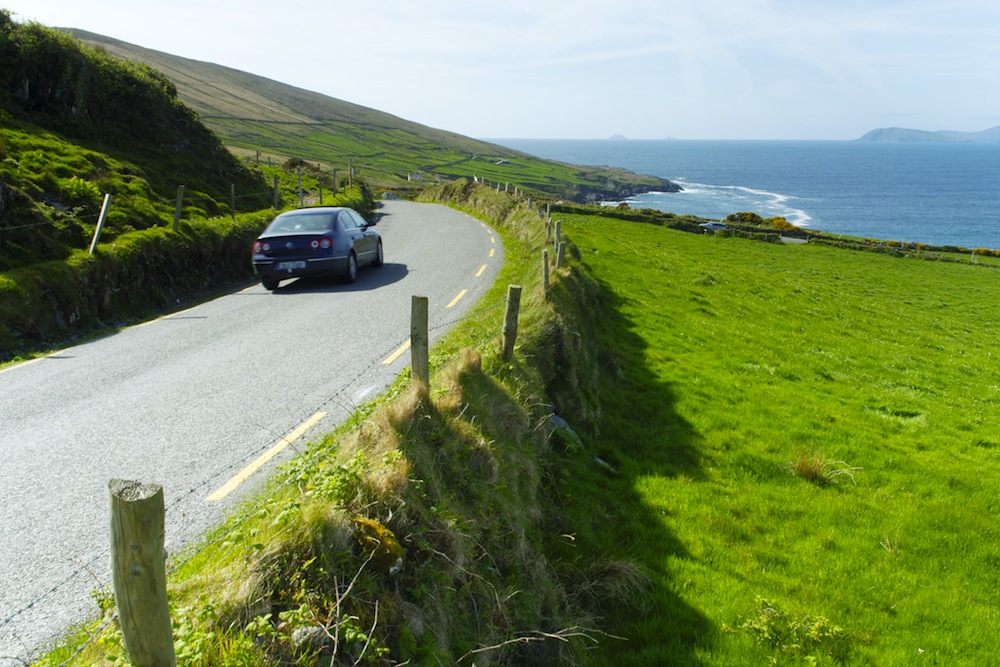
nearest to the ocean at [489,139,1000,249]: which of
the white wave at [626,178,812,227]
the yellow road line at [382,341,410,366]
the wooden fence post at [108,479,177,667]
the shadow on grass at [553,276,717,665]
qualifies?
the white wave at [626,178,812,227]

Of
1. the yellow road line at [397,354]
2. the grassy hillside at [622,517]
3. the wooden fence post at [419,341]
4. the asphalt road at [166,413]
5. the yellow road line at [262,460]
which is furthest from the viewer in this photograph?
the yellow road line at [397,354]

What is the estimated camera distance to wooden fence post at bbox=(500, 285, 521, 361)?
7.47m

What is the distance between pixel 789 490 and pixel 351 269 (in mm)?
10214

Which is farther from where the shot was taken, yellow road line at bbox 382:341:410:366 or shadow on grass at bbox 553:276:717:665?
→ yellow road line at bbox 382:341:410:366

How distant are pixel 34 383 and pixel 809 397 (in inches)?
508

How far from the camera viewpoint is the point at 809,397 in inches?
504

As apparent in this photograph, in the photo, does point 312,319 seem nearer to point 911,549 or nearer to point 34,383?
point 34,383

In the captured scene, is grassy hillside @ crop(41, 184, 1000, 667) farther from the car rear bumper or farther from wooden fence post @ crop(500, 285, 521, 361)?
the car rear bumper

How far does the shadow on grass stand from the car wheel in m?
5.09

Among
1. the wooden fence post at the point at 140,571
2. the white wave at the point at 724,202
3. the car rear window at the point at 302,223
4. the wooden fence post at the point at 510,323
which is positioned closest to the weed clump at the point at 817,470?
the wooden fence post at the point at 510,323

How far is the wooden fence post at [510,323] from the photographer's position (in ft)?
24.5

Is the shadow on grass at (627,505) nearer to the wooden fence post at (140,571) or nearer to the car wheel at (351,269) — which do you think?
the wooden fence post at (140,571)

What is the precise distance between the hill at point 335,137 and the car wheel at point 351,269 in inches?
2687

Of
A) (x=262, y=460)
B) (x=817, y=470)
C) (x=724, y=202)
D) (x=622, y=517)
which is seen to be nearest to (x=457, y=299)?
(x=622, y=517)
